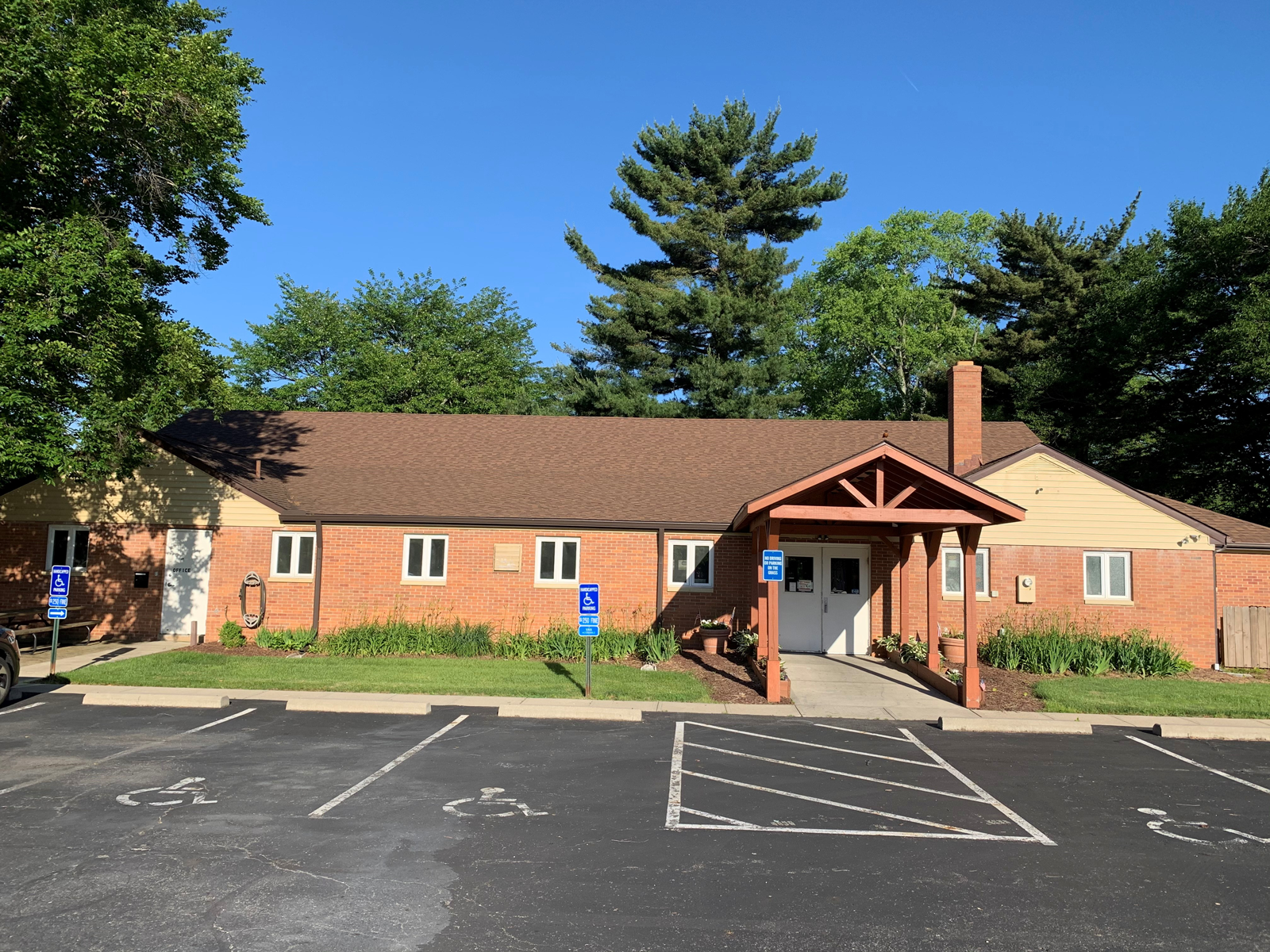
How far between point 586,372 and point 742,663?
22796mm

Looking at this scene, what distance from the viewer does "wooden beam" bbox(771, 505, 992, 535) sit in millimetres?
13945

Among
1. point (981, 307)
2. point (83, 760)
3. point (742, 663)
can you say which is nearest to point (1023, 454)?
point (742, 663)

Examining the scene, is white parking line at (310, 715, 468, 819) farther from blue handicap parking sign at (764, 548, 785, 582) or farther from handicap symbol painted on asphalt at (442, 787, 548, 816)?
blue handicap parking sign at (764, 548, 785, 582)

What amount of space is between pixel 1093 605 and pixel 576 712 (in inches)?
515

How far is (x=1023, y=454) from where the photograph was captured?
20344 millimetres

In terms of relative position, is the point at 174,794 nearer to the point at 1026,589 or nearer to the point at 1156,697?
the point at 1156,697

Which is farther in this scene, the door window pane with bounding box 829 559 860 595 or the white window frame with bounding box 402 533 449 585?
the door window pane with bounding box 829 559 860 595

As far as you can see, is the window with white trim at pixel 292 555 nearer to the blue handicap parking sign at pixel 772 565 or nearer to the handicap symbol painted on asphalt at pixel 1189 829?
the blue handicap parking sign at pixel 772 565

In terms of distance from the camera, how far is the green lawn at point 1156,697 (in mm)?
14094

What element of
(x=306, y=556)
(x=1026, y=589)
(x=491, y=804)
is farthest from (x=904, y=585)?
(x=306, y=556)

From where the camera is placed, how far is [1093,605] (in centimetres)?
1975

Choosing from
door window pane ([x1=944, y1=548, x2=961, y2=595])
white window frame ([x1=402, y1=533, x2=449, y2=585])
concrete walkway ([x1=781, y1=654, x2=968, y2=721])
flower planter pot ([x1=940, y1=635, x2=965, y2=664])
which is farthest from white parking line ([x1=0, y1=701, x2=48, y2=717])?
door window pane ([x1=944, y1=548, x2=961, y2=595])

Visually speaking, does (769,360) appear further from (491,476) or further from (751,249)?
(491,476)

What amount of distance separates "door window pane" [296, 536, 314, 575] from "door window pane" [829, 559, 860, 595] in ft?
39.5
